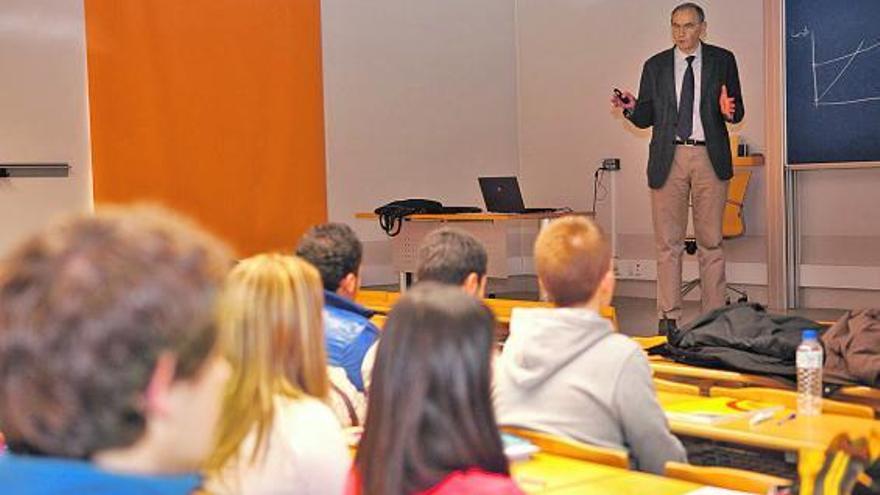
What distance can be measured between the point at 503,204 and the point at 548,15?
3122mm

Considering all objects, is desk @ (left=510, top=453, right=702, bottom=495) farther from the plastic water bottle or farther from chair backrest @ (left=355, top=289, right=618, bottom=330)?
chair backrest @ (left=355, top=289, right=618, bottom=330)

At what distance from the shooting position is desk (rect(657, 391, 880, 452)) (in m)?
2.76

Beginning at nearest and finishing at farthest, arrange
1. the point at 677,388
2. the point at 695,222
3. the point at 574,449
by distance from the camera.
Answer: the point at 574,449, the point at 677,388, the point at 695,222

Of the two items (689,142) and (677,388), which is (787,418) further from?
(689,142)

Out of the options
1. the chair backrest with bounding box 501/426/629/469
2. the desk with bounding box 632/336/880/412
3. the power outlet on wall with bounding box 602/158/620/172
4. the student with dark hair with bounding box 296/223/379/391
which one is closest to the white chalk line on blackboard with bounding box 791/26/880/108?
the power outlet on wall with bounding box 602/158/620/172

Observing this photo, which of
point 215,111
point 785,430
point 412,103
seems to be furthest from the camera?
point 412,103

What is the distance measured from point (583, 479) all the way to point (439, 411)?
0.84m

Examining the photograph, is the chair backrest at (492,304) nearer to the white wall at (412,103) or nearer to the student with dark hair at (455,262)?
the student with dark hair at (455,262)

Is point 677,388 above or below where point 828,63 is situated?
below

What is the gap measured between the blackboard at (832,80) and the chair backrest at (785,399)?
5225mm

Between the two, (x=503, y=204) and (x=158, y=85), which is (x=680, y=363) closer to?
(x=503, y=204)

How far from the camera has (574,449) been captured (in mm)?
2604

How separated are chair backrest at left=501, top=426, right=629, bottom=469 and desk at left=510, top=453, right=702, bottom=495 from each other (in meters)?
0.02

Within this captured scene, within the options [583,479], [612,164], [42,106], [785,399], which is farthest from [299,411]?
[612,164]
